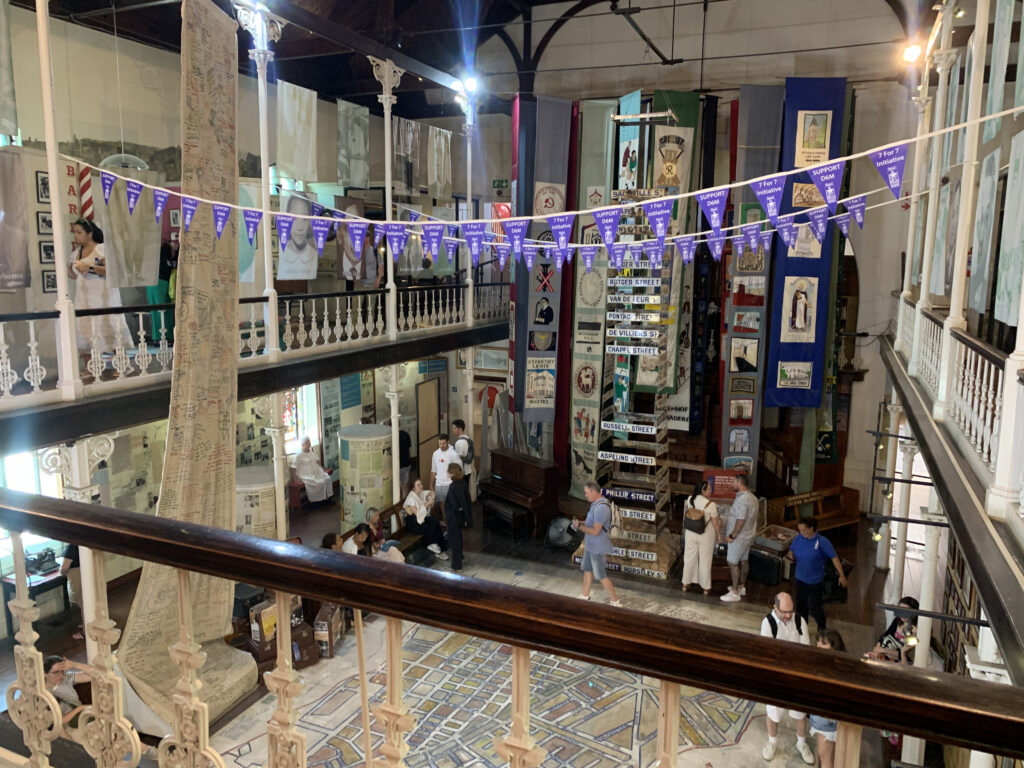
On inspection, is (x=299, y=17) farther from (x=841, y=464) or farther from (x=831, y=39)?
(x=841, y=464)

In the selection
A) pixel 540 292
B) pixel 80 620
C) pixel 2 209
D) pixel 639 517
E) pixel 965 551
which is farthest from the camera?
pixel 540 292

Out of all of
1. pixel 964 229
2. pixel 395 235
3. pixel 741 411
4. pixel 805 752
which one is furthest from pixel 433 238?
pixel 741 411

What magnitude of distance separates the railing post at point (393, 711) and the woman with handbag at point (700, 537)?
944 centimetres

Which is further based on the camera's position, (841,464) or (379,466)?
(841,464)

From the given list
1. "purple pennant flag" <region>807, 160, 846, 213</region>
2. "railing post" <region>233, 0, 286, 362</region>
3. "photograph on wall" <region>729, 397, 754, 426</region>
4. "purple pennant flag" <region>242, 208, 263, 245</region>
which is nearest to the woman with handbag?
"photograph on wall" <region>729, 397, 754, 426</region>

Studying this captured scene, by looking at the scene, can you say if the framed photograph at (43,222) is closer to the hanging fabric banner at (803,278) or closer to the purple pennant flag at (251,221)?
the purple pennant flag at (251,221)

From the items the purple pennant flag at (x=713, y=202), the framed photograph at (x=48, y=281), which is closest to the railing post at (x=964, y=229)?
the purple pennant flag at (x=713, y=202)

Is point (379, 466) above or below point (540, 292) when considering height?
below

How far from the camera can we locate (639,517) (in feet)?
36.3

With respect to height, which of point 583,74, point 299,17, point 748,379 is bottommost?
point 748,379

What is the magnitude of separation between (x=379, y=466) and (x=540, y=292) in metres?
4.33

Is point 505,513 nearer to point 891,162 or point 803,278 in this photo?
point 803,278

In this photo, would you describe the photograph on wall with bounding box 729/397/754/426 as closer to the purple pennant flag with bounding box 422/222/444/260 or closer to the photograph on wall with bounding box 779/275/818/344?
the photograph on wall with bounding box 779/275/818/344

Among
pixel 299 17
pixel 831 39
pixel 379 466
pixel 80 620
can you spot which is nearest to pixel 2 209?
pixel 299 17
